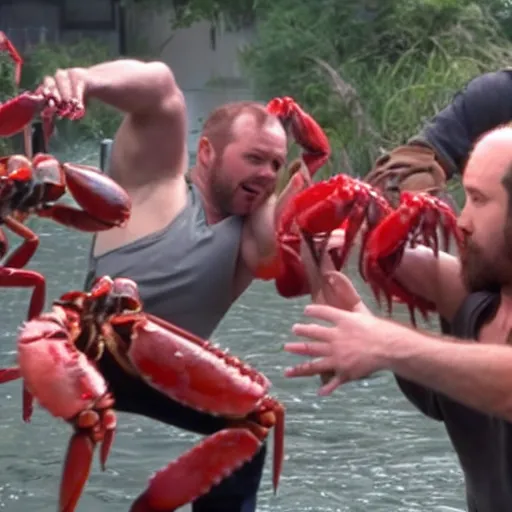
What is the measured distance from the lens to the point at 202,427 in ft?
8.79

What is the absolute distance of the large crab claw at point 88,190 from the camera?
6.45 feet

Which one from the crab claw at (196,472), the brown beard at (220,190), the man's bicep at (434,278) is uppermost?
the brown beard at (220,190)

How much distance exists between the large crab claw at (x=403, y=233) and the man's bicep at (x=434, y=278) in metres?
0.04

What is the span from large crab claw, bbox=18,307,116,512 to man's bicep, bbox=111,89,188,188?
0.97 meters

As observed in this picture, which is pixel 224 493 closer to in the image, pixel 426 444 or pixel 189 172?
pixel 189 172

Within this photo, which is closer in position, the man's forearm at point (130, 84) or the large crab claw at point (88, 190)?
the large crab claw at point (88, 190)

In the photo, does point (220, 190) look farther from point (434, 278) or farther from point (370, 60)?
point (370, 60)

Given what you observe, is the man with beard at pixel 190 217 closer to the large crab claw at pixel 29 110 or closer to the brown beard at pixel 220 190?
the brown beard at pixel 220 190

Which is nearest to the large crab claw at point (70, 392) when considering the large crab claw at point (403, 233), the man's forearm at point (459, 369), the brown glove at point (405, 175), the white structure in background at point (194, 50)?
the man's forearm at point (459, 369)

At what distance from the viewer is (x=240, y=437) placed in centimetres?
192

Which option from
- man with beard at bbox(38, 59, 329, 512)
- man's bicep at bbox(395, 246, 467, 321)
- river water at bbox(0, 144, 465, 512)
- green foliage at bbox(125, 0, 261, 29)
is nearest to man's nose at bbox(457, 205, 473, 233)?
man's bicep at bbox(395, 246, 467, 321)

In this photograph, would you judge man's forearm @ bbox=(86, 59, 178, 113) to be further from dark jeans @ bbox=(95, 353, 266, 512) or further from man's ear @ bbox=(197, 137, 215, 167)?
dark jeans @ bbox=(95, 353, 266, 512)

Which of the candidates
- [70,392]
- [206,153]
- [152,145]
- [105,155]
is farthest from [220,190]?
[70,392]

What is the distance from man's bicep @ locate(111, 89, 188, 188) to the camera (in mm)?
2719
